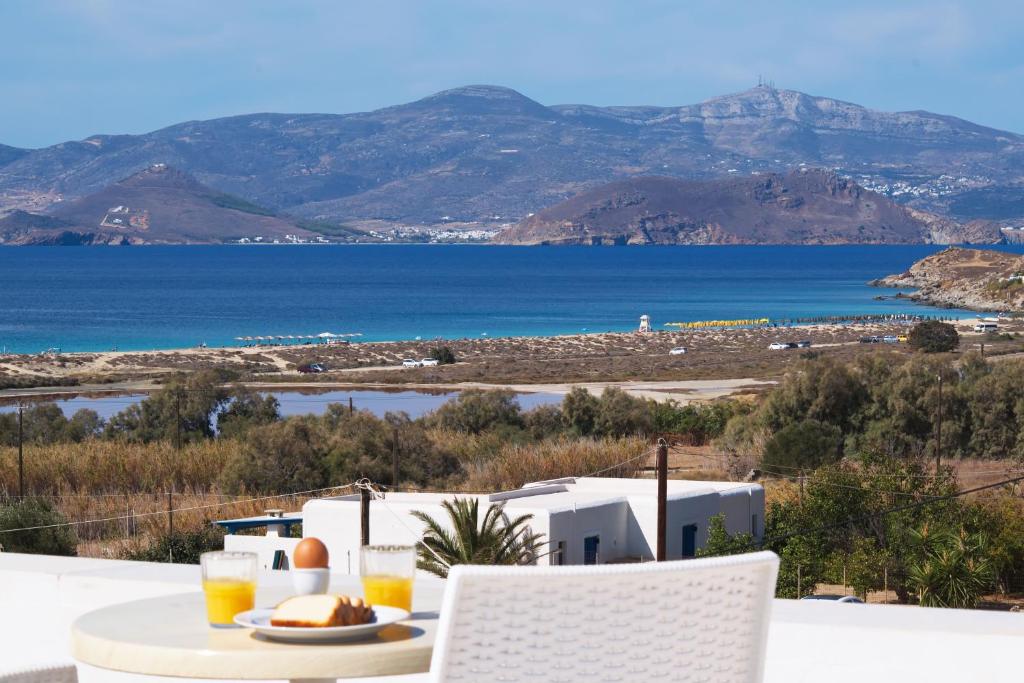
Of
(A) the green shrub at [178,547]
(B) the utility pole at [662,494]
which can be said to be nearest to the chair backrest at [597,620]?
(B) the utility pole at [662,494]

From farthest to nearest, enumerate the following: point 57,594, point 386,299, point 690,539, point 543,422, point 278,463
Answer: point 386,299 → point 543,422 → point 278,463 → point 690,539 → point 57,594

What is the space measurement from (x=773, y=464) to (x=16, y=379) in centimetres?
3460

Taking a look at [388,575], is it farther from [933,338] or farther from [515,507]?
[933,338]

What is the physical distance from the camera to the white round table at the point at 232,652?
222cm

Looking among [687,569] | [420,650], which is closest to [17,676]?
[420,650]

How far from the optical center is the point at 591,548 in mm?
16203

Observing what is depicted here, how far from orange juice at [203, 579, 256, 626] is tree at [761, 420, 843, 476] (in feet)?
70.3

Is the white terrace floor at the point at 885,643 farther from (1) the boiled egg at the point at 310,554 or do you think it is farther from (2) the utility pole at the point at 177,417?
(2) the utility pole at the point at 177,417

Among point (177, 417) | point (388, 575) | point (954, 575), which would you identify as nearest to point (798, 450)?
point (954, 575)

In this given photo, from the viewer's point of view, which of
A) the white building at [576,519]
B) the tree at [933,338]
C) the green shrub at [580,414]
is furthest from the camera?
the tree at [933,338]

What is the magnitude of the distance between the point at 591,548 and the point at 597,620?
1429 cm

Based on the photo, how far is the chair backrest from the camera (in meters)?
2.03

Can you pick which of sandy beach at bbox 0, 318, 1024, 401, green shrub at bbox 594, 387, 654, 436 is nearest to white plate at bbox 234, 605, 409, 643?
green shrub at bbox 594, 387, 654, 436

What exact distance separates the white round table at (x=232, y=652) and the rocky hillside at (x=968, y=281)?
93048 millimetres
